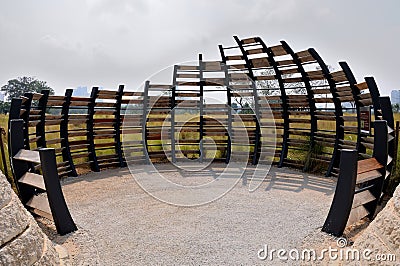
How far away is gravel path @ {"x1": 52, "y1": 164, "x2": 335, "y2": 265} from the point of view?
3355 mm

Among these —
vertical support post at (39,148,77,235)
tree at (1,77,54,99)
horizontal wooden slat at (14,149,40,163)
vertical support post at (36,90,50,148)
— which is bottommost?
vertical support post at (39,148,77,235)

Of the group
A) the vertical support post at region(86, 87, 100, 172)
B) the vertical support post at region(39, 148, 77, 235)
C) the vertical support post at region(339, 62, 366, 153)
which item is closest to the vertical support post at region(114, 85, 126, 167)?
the vertical support post at region(86, 87, 100, 172)

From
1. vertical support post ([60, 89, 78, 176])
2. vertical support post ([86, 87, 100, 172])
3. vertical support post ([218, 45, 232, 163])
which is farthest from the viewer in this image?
vertical support post ([218, 45, 232, 163])

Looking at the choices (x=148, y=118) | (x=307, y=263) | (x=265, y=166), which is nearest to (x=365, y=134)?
(x=265, y=166)

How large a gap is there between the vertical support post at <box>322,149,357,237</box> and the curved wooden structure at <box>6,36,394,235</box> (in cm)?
305

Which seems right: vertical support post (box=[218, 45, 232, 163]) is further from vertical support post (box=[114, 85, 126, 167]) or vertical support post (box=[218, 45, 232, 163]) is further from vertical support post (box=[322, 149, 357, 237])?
vertical support post (box=[322, 149, 357, 237])

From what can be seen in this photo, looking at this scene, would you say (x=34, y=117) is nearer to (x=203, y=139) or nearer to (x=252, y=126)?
(x=203, y=139)

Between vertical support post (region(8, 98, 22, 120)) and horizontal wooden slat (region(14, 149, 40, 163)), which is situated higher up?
vertical support post (region(8, 98, 22, 120))

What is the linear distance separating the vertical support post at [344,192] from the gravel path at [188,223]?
1.12ft

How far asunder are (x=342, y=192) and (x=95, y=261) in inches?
99.8

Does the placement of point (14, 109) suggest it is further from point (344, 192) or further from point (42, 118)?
point (344, 192)

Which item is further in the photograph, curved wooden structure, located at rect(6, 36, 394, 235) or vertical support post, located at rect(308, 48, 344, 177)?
curved wooden structure, located at rect(6, 36, 394, 235)

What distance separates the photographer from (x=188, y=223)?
4250 millimetres

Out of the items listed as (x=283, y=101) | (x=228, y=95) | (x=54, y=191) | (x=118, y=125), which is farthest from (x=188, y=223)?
(x=228, y=95)
